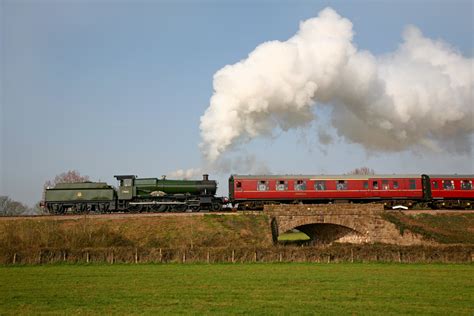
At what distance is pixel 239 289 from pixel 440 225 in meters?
21.1

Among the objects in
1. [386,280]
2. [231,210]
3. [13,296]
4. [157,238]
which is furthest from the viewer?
[231,210]

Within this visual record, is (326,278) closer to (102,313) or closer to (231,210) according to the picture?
(102,313)

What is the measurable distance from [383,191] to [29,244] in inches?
1076

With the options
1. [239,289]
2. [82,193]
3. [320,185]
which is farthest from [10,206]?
[239,289]

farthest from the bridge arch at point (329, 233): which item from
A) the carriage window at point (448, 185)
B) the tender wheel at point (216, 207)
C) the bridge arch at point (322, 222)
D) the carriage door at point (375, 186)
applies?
the carriage window at point (448, 185)

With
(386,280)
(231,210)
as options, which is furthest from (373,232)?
(386,280)

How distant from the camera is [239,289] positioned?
15.5m

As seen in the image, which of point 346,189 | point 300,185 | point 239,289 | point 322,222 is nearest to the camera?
point 239,289

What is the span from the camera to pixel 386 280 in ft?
56.6

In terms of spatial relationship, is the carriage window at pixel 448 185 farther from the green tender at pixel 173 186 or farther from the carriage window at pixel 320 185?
the green tender at pixel 173 186

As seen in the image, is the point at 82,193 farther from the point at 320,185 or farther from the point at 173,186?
the point at 320,185

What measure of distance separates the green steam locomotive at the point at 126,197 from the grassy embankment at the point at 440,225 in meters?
→ 14.3

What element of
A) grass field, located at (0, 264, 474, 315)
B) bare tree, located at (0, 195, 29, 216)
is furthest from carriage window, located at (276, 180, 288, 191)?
bare tree, located at (0, 195, 29, 216)

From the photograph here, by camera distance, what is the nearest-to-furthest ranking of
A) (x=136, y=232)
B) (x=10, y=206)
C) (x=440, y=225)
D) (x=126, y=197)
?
(x=136, y=232)
(x=440, y=225)
(x=126, y=197)
(x=10, y=206)
